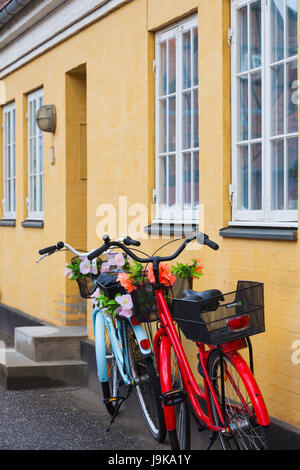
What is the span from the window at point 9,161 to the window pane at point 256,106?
6.31 meters

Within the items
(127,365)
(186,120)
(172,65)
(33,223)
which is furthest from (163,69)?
(33,223)

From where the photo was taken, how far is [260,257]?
201 inches

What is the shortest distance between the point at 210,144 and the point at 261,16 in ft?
3.21

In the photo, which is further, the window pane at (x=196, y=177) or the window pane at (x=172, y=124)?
the window pane at (x=172, y=124)

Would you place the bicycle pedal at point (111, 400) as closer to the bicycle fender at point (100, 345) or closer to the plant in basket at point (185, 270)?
the bicycle fender at point (100, 345)

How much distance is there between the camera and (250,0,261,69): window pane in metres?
5.27

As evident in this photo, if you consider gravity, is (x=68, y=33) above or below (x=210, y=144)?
above

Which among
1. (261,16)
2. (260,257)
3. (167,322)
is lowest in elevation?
(167,322)

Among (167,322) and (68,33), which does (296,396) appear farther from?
(68,33)

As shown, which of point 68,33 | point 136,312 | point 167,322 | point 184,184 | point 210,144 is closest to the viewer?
point 167,322

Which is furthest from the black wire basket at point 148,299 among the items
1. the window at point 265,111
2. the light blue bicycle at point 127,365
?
the window at point 265,111

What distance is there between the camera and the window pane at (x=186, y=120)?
20.7 feet

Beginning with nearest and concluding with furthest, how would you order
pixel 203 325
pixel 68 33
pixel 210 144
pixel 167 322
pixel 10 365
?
pixel 203 325
pixel 167 322
pixel 210 144
pixel 10 365
pixel 68 33
